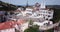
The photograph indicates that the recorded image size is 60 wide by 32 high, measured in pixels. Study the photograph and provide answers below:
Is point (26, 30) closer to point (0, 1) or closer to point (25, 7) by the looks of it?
point (25, 7)

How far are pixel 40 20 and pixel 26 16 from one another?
0.20 metres

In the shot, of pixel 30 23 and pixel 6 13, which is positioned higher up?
pixel 6 13

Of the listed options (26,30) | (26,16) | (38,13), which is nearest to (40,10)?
(38,13)

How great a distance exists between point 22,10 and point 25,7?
0.19ft

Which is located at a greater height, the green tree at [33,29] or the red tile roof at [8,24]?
the red tile roof at [8,24]

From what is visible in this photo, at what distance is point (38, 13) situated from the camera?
196cm

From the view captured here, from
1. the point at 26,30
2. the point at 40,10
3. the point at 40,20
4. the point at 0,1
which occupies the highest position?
the point at 0,1

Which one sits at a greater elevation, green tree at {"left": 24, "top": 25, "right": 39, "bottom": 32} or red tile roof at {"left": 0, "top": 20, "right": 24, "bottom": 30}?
red tile roof at {"left": 0, "top": 20, "right": 24, "bottom": 30}

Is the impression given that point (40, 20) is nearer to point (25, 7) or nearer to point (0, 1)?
point (25, 7)

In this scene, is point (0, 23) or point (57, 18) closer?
point (0, 23)

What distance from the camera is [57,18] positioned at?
2.00 meters

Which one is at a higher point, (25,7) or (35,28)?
(25,7)

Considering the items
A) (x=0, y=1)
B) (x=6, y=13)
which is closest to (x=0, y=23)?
(x=6, y=13)

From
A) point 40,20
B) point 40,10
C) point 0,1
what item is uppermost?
point 0,1
